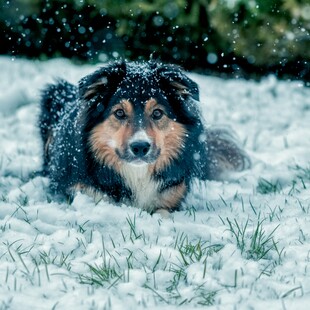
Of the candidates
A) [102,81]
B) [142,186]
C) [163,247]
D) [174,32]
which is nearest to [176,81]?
[102,81]

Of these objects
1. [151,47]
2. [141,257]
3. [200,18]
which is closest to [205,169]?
[141,257]

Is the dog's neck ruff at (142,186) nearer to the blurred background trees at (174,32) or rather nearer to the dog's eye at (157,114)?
the dog's eye at (157,114)

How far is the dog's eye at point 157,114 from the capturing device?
373 cm

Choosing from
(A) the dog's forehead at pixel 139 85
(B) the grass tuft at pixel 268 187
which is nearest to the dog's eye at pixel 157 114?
(A) the dog's forehead at pixel 139 85

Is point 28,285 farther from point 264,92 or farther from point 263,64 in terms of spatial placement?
point 263,64

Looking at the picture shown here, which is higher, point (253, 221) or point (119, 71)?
point (119, 71)

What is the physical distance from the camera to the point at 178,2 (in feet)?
27.3

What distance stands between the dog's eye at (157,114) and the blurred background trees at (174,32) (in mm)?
4823

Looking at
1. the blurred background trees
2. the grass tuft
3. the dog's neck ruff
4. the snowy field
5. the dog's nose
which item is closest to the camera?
the snowy field

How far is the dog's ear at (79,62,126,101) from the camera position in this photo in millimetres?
3744

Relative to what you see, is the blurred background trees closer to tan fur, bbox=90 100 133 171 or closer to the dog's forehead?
the dog's forehead

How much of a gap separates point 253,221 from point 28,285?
1.52 metres

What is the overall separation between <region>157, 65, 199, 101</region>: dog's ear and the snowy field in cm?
76

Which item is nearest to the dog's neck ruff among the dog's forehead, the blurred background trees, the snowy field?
the snowy field
